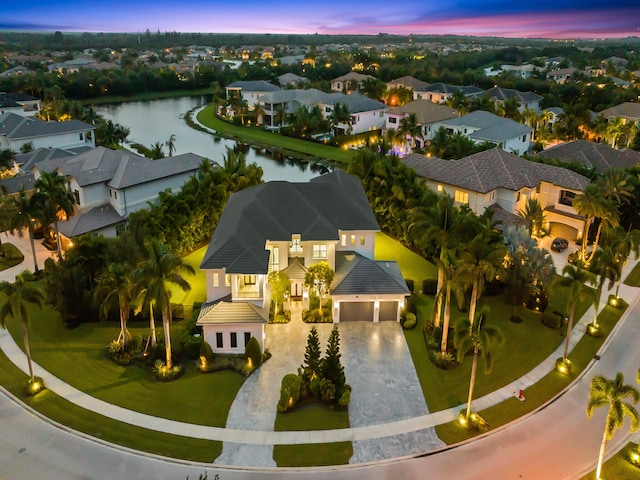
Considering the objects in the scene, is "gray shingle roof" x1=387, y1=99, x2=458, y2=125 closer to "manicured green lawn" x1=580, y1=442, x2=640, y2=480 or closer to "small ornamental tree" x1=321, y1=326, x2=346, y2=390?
"small ornamental tree" x1=321, y1=326, x2=346, y2=390

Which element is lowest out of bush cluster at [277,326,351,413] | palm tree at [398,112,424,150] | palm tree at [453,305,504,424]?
bush cluster at [277,326,351,413]

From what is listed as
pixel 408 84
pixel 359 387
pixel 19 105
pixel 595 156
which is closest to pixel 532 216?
pixel 595 156

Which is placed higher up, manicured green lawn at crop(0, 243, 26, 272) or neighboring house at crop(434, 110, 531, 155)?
neighboring house at crop(434, 110, 531, 155)

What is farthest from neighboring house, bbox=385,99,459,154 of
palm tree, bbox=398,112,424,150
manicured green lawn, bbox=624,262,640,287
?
manicured green lawn, bbox=624,262,640,287

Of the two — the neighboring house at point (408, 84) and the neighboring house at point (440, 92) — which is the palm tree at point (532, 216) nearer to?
the neighboring house at point (440, 92)

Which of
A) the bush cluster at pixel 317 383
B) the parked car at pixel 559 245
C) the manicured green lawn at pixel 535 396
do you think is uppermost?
the parked car at pixel 559 245

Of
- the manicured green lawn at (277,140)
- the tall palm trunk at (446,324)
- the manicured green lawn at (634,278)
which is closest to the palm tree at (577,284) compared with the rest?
the tall palm trunk at (446,324)

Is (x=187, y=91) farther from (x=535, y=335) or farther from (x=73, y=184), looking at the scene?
(x=535, y=335)

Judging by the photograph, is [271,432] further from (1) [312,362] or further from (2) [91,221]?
(2) [91,221]
